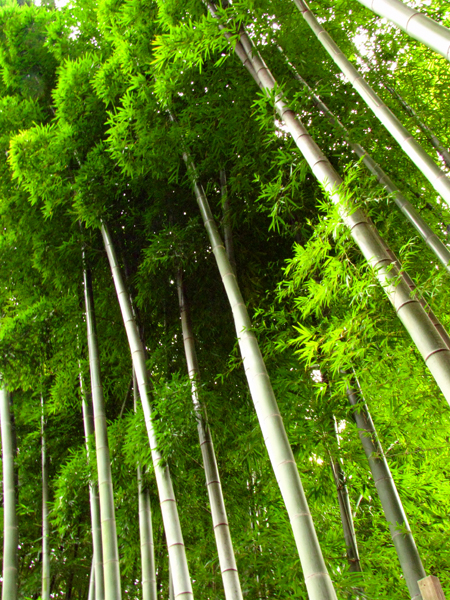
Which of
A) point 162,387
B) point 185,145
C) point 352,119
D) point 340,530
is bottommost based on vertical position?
point 340,530

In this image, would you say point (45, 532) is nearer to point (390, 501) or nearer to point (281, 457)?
point (281, 457)

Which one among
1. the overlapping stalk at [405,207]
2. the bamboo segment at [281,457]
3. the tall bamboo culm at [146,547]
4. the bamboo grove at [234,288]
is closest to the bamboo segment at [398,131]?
the bamboo grove at [234,288]

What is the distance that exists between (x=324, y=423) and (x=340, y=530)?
1.36 metres

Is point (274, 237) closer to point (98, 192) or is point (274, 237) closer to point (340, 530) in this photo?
point (98, 192)

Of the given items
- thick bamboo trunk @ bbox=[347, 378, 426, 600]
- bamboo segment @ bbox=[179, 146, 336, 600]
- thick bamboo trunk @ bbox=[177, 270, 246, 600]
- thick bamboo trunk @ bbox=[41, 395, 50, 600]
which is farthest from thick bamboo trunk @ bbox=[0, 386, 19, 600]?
thick bamboo trunk @ bbox=[347, 378, 426, 600]

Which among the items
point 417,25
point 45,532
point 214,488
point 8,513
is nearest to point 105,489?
point 214,488

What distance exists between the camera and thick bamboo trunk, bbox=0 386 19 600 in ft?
12.4

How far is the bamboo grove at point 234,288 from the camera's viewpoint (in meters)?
2.51

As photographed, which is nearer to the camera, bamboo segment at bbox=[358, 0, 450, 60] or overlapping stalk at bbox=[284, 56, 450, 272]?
bamboo segment at bbox=[358, 0, 450, 60]

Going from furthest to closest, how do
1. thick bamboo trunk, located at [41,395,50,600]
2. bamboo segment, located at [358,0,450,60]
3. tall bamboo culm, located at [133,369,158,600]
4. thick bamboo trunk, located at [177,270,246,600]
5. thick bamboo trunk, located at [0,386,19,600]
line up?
1. thick bamboo trunk, located at [41,395,50,600]
2. thick bamboo trunk, located at [0,386,19,600]
3. tall bamboo culm, located at [133,369,158,600]
4. thick bamboo trunk, located at [177,270,246,600]
5. bamboo segment, located at [358,0,450,60]

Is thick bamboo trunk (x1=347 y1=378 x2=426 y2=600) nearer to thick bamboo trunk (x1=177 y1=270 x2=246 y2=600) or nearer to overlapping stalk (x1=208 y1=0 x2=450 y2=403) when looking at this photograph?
thick bamboo trunk (x1=177 y1=270 x2=246 y2=600)

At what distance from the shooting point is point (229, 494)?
3904mm

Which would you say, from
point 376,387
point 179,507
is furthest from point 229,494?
point 376,387

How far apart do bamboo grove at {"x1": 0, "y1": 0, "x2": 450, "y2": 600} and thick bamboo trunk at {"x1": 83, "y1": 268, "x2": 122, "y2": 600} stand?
0.02 m
